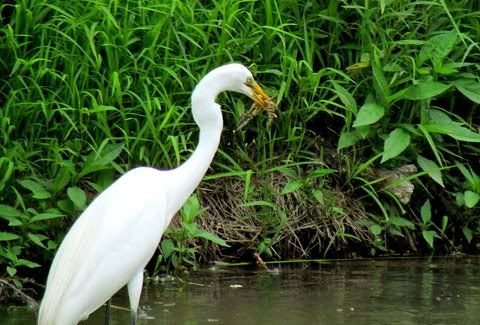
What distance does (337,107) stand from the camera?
293 inches

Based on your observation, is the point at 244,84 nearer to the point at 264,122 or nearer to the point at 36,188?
the point at 36,188

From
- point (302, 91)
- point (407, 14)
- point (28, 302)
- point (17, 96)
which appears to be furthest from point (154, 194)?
point (407, 14)

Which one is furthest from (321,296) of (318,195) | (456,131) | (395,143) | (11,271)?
(11,271)

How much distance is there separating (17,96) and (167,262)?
1.26 m

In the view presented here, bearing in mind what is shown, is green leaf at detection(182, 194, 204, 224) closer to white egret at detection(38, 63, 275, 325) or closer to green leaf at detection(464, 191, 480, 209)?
white egret at detection(38, 63, 275, 325)

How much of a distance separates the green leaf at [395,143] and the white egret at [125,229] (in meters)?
1.62

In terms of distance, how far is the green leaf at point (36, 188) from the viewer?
20.3 ft

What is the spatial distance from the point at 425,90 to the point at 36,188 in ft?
8.13

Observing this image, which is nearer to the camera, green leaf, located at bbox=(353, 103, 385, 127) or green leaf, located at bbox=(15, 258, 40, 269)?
green leaf, located at bbox=(15, 258, 40, 269)

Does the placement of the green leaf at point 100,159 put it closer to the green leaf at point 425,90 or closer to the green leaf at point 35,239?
the green leaf at point 35,239

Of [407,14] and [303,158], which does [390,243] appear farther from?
[407,14]

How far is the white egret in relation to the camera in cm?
507

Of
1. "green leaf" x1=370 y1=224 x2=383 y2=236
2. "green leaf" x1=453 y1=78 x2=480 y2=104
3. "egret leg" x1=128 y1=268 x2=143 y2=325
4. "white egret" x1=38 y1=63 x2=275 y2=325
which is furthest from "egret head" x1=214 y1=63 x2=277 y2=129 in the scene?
"green leaf" x1=453 y1=78 x2=480 y2=104

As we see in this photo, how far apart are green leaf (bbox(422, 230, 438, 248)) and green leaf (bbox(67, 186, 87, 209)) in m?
2.13
